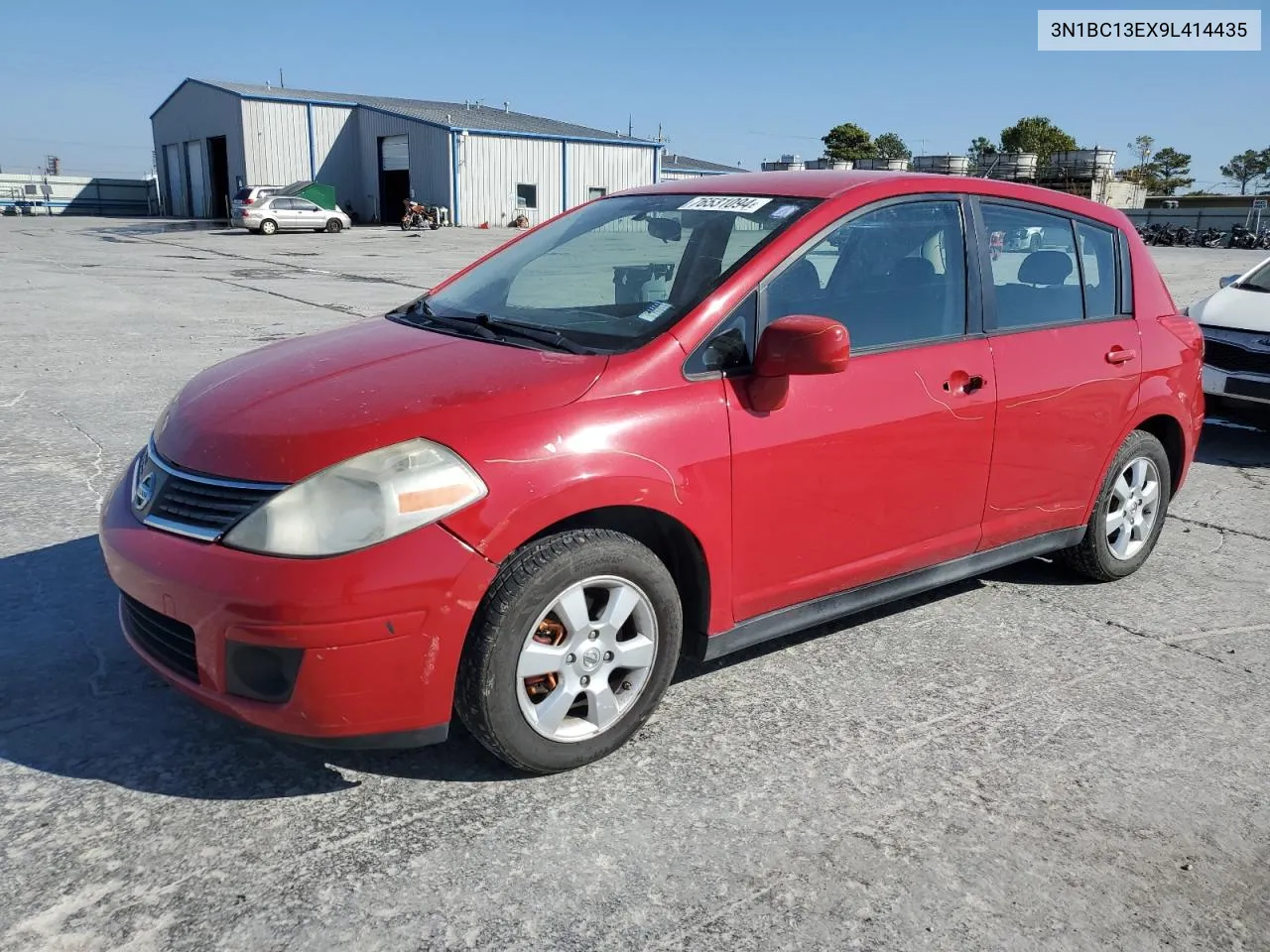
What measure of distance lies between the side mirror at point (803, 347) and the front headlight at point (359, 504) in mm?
955

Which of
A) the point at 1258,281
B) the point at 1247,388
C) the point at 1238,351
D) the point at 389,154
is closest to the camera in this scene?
the point at 1247,388

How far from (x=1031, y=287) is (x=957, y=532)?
1.06 metres

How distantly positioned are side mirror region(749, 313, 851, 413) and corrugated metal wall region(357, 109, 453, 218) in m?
42.7

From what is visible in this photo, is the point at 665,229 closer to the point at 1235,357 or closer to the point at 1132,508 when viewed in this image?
the point at 1132,508

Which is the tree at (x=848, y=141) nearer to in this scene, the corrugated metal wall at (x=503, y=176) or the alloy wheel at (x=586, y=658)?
the corrugated metal wall at (x=503, y=176)

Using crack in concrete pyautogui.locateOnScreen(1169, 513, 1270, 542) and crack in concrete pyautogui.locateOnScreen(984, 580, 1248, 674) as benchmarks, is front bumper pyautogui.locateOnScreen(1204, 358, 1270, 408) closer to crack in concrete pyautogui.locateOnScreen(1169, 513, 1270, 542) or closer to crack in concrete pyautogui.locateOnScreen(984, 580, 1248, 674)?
crack in concrete pyautogui.locateOnScreen(1169, 513, 1270, 542)

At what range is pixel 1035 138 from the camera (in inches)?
3049

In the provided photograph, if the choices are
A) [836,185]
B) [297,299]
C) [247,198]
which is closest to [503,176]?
[247,198]

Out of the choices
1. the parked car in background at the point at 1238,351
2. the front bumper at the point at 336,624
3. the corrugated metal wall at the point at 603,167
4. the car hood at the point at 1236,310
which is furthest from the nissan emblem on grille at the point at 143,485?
the corrugated metal wall at the point at 603,167

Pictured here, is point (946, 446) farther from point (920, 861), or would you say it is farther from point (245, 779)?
point (245, 779)

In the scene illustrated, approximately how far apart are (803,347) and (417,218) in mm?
40800

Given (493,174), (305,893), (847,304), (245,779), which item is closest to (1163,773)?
(847,304)

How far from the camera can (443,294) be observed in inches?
153

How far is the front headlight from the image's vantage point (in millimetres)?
2443
